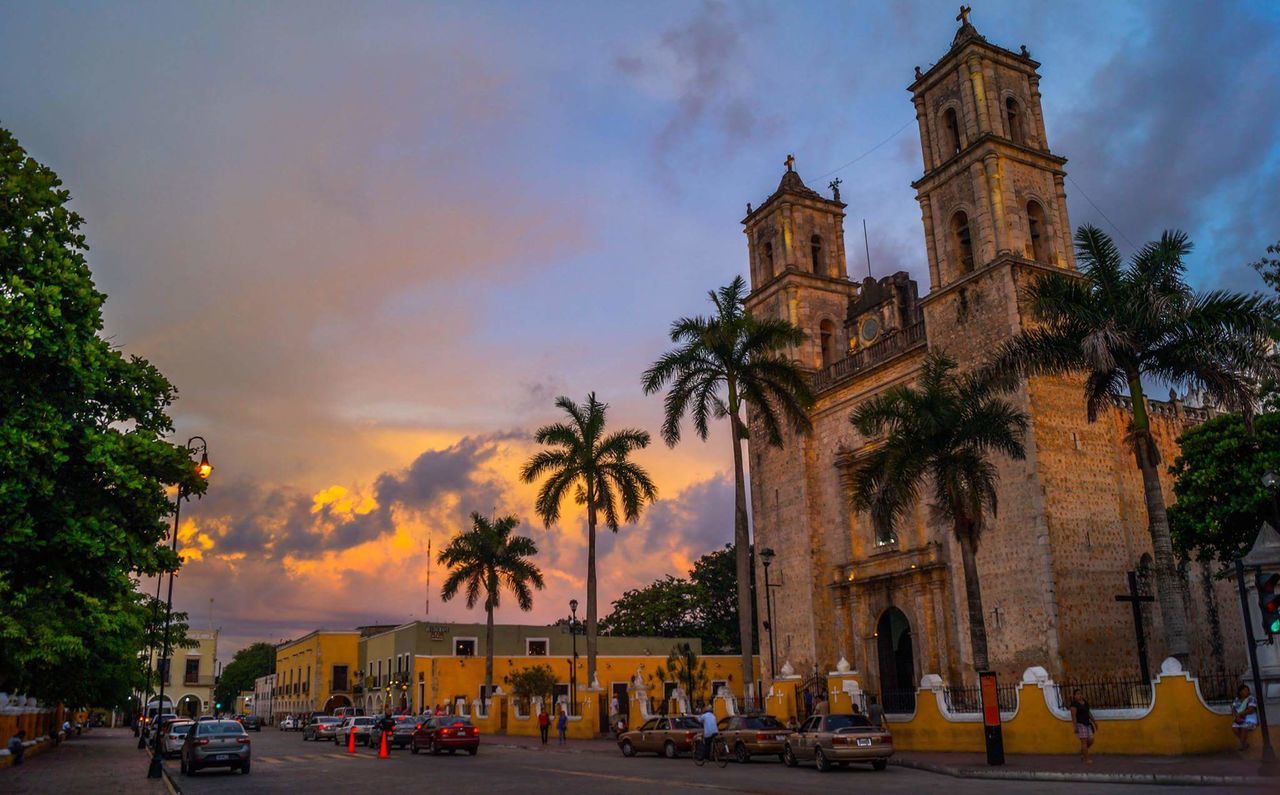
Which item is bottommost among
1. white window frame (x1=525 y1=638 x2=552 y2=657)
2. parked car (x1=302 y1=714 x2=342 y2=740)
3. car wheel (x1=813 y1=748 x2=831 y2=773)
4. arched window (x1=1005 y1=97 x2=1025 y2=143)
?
parked car (x1=302 y1=714 x2=342 y2=740)

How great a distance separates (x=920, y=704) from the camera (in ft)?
79.0

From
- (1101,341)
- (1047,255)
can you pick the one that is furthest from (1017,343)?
(1047,255)

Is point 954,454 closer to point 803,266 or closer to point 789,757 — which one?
point 789,757

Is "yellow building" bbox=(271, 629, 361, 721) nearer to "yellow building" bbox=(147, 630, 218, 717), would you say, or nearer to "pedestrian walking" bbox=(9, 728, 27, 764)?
"yellow building" bbox=(147, 630, 218, 717)

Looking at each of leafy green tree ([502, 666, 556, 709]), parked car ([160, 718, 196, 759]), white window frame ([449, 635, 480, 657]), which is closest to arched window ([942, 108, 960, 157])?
leafy green tree ([502, 666, 556, 709])

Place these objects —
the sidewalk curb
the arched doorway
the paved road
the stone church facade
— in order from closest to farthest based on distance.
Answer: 1. the sidewalk curb
2. the paved road
3. the stone church facade
4. the arched doorway

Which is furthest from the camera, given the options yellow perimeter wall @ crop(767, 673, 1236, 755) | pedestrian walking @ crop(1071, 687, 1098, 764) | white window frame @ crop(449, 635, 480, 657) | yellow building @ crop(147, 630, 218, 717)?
yellow building @ crop(147, 630, 218, 717)

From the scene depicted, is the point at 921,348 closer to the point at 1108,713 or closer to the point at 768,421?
the point at 768,421

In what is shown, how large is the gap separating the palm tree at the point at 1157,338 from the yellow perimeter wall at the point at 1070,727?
6.22 ft

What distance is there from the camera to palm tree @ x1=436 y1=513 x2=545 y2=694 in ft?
156

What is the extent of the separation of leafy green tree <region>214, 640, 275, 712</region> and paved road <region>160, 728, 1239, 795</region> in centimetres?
11278

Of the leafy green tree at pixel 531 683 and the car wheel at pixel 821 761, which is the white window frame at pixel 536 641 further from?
the car wheel at pixel 821 761

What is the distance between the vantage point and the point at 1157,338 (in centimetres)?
2103

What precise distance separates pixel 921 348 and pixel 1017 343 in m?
11.4
